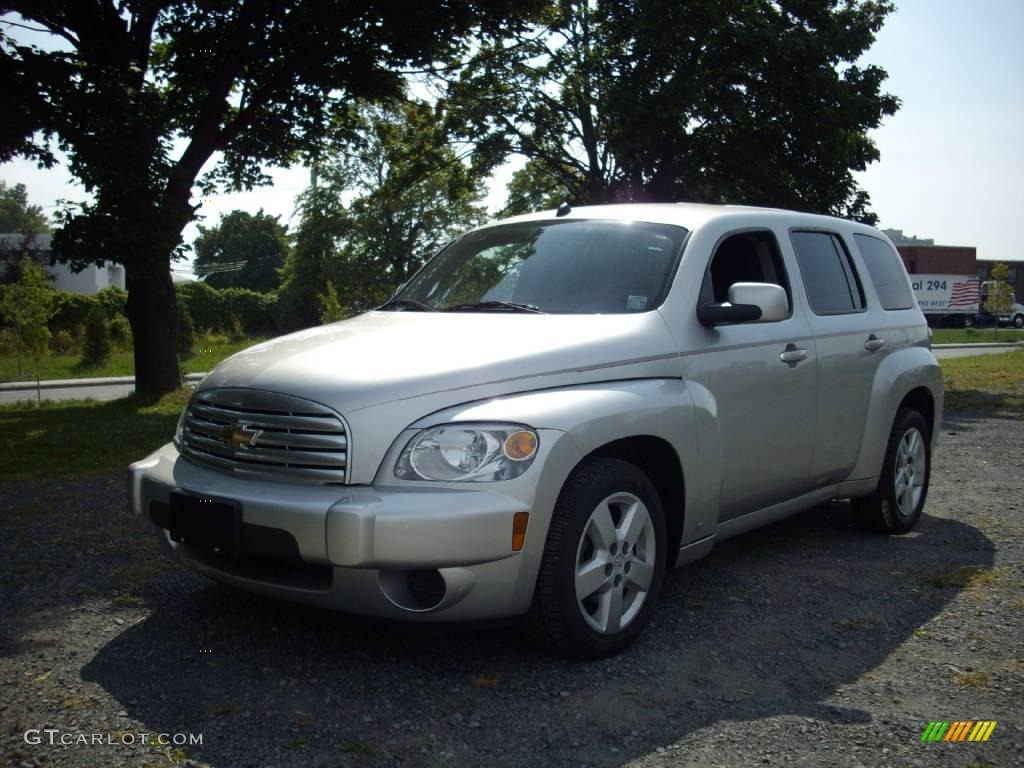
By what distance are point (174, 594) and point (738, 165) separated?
642 inches

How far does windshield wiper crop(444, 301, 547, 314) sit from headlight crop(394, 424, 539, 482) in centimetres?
108

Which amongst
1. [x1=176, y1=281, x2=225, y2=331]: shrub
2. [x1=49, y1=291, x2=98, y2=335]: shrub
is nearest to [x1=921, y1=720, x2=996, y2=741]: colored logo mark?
[x1=49, y1=291, x2=98, y2=335]: shrub

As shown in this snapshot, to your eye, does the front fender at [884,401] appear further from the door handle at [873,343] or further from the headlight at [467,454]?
the headlight at [467,454]

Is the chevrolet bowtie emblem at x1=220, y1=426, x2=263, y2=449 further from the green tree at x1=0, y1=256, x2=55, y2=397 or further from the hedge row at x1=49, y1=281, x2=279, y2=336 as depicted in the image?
the hedge row at x1=49, y1=281, x2=279, y2=336

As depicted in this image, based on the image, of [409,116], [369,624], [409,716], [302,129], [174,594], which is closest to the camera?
[409,716]

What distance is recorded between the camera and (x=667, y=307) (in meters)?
4.54

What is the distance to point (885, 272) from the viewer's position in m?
6.44

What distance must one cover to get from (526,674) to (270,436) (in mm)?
1316

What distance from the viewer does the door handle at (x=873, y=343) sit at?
228 inches

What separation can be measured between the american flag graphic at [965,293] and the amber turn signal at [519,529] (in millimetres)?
68583

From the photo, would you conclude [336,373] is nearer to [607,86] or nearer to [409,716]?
[409,716]

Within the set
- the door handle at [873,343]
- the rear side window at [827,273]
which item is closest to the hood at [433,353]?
the rear side window at [827,273]

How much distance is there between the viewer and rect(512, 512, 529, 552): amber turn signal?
11.7 ft

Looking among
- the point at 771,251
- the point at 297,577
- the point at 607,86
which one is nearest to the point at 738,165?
the point at 607,86
